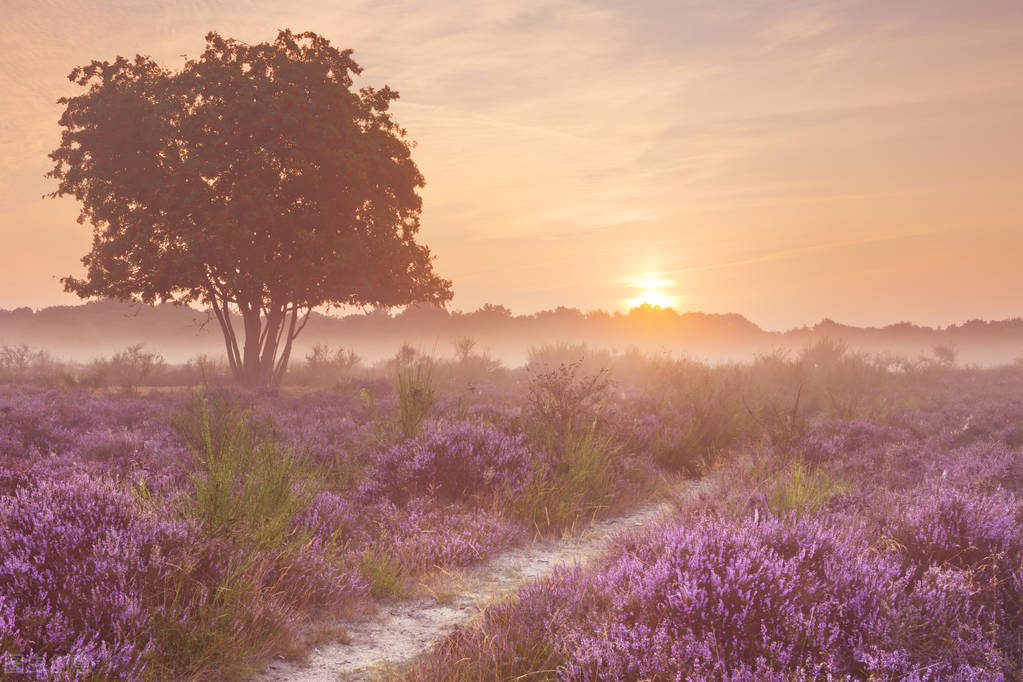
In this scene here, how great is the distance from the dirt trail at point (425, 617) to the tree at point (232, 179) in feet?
45.9

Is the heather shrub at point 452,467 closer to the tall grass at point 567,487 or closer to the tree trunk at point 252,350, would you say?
the tall grass at point 567,487

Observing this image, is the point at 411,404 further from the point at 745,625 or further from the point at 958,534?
the point at 958,534

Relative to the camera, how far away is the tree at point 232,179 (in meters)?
18.3

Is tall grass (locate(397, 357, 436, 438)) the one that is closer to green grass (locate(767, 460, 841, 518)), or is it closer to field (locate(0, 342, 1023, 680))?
field (locate(0, 342, 1023, 680))

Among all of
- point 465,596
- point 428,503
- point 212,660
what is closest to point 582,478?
point 428,503

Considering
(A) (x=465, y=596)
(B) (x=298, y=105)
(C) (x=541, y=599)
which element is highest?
(B) (x=298, y=105)

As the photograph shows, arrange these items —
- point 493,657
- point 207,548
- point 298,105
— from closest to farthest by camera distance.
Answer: point 493,657 < point 207,548 < point 298,105

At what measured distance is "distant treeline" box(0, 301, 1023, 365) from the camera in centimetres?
6234

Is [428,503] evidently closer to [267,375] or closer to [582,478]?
[582,478]

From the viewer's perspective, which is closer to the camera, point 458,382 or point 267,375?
point 267,375

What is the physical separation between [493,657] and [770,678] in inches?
59.8

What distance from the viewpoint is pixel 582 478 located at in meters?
8.17

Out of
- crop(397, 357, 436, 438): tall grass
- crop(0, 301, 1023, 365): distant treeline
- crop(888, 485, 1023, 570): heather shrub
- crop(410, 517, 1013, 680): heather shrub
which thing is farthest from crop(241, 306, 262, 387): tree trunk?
crop(0, 301, 1023, 365): distant treeline

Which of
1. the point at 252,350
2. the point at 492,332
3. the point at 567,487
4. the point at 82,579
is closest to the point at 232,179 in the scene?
the point at 252,350
